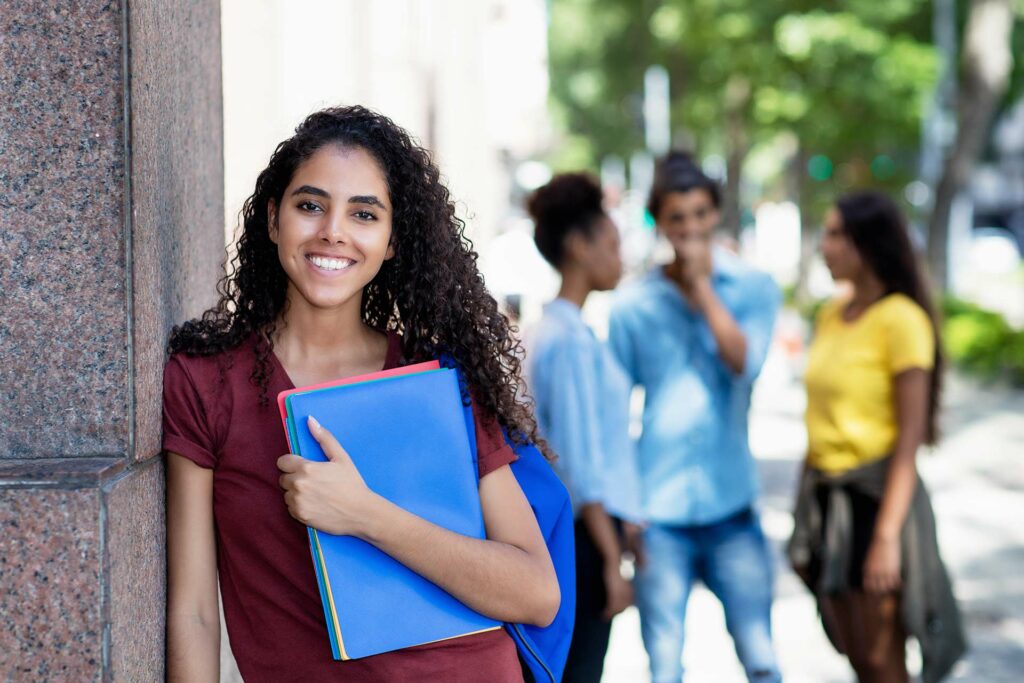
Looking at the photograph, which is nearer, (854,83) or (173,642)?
(173,642)

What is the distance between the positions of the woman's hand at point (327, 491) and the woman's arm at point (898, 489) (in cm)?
265

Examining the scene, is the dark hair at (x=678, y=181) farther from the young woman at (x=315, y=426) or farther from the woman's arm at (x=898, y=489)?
the young woman at (x=315, y=426)

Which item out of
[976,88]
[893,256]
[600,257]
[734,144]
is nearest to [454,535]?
[600,257]

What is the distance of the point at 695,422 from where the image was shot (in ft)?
14.6

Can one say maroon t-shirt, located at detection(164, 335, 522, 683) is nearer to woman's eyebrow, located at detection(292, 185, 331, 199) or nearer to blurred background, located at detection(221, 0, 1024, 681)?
woman's eyebrow, located at detection(292, 185, 331, 199)

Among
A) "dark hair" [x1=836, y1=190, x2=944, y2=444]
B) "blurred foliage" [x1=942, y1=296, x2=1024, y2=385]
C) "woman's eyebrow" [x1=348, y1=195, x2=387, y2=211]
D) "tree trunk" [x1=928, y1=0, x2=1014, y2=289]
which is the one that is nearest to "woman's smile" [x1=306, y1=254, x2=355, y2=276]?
"woman's eyebrow" [x1=348, y1=195, x2=387, y2=211]

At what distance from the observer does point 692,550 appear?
14.5 feet

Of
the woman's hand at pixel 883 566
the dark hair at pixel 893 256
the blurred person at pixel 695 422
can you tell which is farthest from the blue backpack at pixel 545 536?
the dark hair at pixel 893 256

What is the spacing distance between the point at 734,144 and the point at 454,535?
97.3ft

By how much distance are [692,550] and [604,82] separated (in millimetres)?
38414

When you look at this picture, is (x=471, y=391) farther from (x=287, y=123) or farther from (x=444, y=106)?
(x=444, y=106)

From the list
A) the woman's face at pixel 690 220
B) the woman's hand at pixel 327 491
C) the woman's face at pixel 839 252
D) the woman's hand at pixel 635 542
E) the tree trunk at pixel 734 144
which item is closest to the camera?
the woman's hand at pixel 327 491

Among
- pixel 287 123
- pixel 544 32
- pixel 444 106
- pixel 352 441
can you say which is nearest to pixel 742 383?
pixel 287 123

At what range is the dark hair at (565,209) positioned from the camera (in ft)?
14.2
